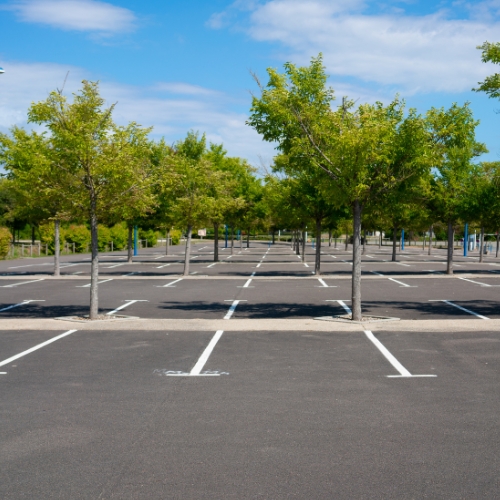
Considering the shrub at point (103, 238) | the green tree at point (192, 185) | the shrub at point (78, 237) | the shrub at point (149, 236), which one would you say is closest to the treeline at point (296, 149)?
the green tree at point (192, 185)

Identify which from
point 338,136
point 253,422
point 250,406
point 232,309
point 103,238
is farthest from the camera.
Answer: point 103,238

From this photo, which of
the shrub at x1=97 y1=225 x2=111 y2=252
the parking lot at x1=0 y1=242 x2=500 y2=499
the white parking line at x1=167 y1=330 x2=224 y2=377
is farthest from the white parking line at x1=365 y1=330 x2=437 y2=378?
the shrub at x1=97 y1=225 x2=111 y2=252

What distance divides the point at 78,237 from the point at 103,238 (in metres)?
4.77

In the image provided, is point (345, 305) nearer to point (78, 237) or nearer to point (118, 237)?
point (78, 237)

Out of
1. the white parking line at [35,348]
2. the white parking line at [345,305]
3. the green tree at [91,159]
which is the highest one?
the green tree at [91,159]

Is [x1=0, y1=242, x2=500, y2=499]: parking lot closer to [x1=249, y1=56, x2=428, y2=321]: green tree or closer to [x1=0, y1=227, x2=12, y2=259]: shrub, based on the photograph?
[x1=249, y1=56, x2=428, y2=321]: green tree

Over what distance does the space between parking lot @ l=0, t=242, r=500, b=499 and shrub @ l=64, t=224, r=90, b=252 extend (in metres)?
38.6

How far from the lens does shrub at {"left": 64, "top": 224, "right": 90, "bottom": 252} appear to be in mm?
53531

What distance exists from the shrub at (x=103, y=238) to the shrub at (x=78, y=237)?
178cm

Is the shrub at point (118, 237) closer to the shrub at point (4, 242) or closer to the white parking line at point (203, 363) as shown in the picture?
the shrub at point (4, 242)

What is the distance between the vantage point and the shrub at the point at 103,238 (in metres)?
57.5

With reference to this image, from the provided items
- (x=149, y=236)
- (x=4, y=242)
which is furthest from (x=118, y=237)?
(x=4, y=242)

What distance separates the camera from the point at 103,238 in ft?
192

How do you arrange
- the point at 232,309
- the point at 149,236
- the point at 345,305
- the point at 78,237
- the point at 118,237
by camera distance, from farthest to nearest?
the point at 149,236
the point at 118,237
the point at 78,237
the point at 345,305
the point at 232,309
